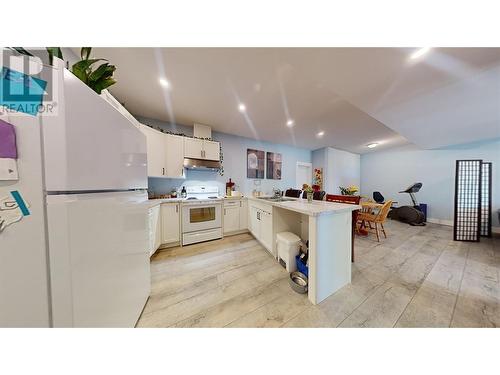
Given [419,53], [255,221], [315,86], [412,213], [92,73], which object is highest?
[315,86]

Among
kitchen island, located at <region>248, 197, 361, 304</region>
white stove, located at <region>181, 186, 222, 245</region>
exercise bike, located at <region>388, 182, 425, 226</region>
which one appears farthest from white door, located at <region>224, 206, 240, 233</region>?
exercise bike, located at <region>388, 182, 425, 226</region>

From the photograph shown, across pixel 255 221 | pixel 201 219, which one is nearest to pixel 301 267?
pixel 255 221

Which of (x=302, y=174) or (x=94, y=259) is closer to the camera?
(x=94, y=259)

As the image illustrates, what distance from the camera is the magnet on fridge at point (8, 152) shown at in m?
0.56

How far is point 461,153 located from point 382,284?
5.21 metres

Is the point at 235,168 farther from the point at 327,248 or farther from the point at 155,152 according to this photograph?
the point at 327,248

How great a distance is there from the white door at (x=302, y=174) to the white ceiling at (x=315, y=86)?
6.26 feet

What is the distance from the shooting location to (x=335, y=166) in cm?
494

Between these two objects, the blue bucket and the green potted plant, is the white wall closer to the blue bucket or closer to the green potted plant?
the blue bucket

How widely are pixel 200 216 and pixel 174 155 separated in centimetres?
122

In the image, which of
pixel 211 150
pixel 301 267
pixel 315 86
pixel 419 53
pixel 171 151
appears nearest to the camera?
pixel 419 53

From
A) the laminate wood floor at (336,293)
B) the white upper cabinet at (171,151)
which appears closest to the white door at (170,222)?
the laminate wood floor at (336,293)
